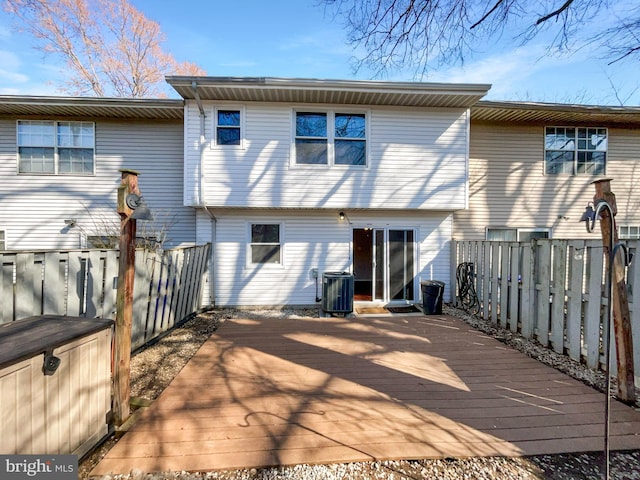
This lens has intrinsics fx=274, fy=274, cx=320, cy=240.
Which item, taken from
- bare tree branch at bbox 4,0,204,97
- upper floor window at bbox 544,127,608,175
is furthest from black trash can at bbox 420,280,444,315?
bare tree branch at bbox 4,0,204,97

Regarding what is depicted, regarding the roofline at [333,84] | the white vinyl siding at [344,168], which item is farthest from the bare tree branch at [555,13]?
the white vinyl siding at [344,168]

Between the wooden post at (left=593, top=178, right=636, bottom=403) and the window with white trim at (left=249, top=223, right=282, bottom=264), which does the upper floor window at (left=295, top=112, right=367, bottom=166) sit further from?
the wooden post at (left=593, top=178, right=636, bottom=403)

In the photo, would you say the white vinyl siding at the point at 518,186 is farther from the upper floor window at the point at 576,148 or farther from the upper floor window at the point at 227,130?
the upper floor window at the point at 227,130

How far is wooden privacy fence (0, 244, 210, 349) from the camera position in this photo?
2.73 m

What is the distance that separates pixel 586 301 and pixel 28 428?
575 cm

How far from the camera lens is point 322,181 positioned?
6.58m

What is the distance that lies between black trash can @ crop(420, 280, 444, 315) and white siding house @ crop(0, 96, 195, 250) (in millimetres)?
6169

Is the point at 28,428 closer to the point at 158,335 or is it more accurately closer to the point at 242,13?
the point at 158,335

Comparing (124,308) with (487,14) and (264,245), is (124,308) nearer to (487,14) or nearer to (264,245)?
(264,245)

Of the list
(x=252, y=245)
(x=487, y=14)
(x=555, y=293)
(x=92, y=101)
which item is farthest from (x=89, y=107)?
(x=555, y=293)

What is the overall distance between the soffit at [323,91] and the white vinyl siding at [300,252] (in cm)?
265

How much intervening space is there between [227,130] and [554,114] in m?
8.53

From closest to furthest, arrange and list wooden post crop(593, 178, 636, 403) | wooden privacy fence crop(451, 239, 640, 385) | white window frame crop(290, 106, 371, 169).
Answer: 1. wooden post crop(593, 178, 636, 403)
2. wooden privacy fence crop(451, 239, 640, 385)
3. white window frame crop(290, 106, 371, 169)

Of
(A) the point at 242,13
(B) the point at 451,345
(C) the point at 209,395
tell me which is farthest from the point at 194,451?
(A) the point at 242,13
